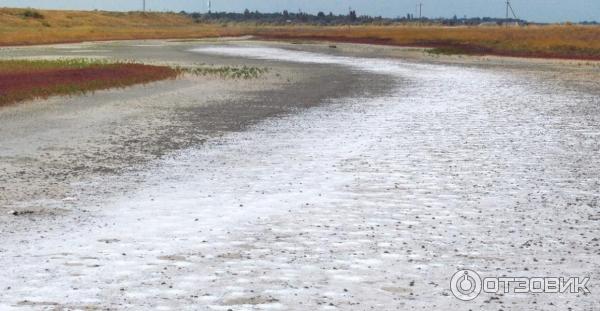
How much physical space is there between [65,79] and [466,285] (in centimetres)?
2690

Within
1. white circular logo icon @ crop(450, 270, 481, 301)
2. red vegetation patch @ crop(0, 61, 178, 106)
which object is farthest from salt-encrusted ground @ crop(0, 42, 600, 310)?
red vegetation patch @ crop(0, 61, 178, 106)

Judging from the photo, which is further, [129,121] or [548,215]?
[129,121]

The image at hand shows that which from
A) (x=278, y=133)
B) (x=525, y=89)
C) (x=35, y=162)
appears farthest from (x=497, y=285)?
(x=525, y=89)

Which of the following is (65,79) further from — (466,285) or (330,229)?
(466,285)

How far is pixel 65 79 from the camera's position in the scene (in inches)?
1225

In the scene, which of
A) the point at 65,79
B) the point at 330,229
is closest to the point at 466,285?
the point at 330,229

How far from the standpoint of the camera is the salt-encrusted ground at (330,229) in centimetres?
679

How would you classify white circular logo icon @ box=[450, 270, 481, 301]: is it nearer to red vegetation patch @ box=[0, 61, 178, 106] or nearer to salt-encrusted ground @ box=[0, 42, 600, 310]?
salt-encrusted ground @ box=[0, 42, 600, 310]

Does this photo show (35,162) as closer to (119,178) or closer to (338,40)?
(119,178)

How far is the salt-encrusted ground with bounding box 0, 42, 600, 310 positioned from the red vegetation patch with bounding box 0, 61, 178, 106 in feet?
37.5

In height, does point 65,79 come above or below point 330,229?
above

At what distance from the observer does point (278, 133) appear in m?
18.3

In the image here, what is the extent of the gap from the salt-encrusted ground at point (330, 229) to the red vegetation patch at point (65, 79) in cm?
1143

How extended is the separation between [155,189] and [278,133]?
6836mm
